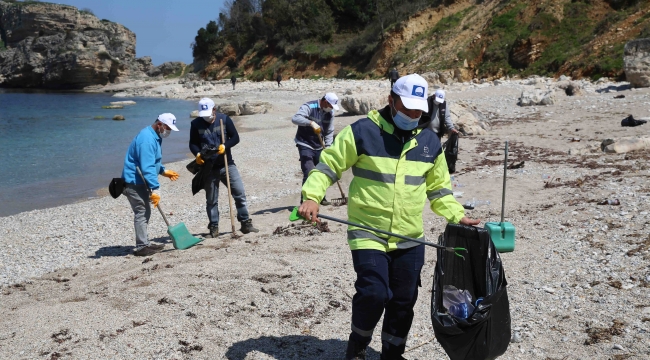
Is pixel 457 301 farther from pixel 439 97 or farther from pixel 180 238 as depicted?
pixel 439 97

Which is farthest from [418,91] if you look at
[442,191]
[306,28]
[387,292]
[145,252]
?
[306,28]

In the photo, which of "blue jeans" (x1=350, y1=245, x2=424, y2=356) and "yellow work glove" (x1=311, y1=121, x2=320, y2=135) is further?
"yellow work glove" (x1=311, y1=121, x2=320, y2=135)

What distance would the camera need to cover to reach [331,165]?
3756 mm

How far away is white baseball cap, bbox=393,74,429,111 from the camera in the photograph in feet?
11.9

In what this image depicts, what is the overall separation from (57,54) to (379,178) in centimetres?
8400

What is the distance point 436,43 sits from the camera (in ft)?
133

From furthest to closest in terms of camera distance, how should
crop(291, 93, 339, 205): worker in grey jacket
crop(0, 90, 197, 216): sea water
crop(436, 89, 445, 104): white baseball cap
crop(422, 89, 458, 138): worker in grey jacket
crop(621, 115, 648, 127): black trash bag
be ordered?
crop(0, 90, 197, 216): sea water, crop(621, 115, 648, 127): black trash bag, crop(422, 89, 458, 138): worker in grey jacket, crop(436, 89, 445, 104): white baseball cap, crop(291, 93, 339, 205): worker in grey jacket

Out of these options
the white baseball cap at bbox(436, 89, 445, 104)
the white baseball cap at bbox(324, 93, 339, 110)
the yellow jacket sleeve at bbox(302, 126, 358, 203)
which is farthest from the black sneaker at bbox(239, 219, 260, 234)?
the yellow jacket sleeve at bbox(302, 126, 358, 203)

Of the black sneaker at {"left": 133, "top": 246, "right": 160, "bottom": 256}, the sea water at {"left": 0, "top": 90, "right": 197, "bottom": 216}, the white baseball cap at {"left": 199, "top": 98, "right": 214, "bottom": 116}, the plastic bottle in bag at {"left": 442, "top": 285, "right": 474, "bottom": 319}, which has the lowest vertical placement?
the sea water at {"left": 0, "top": 90, "right": 197, "bottom": 216}

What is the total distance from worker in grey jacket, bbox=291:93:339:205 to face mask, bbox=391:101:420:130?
514 cm

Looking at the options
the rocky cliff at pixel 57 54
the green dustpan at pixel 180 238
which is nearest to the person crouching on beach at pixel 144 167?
the green dustpan at pixel 180 238

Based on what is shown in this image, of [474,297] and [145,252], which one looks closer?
[474,297]

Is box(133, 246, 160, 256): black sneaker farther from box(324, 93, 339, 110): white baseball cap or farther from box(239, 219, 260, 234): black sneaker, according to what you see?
box(324, 93, 339, 110): white baseball cap

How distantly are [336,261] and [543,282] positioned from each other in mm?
2100
